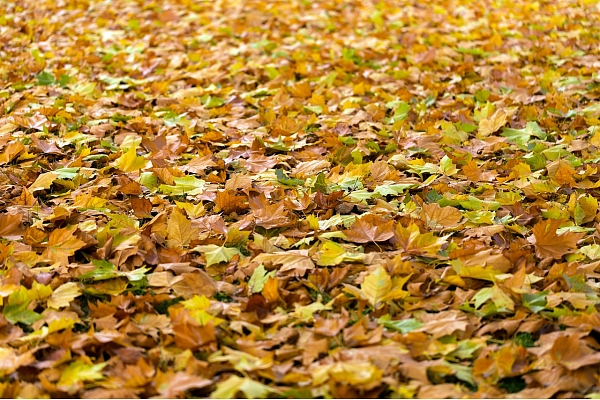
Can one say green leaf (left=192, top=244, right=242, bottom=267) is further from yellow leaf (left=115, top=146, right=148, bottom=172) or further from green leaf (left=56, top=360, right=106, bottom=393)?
yellow leaf (left=115, top=146, right=148, bottom=172)

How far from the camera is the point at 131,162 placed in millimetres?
2975

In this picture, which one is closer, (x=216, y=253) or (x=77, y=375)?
A: (x=77, y=375)

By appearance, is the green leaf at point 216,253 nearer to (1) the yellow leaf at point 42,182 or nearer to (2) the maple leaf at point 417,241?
(2) the maple leaf at point 417,241

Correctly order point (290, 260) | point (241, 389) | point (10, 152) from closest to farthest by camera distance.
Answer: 1. point (241, 389)
2. point (290, 260)
3. point (10, 152)

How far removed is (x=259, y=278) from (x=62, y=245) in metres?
0.69

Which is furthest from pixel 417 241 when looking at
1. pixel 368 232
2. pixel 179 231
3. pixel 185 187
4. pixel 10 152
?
pixel 10 152

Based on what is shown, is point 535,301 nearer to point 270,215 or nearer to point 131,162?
point 270,215

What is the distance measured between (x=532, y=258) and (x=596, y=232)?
33cm

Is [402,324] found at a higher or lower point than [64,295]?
lower

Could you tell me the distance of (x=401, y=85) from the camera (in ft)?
13.8

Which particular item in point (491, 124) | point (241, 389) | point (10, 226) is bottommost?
point (491, 124)

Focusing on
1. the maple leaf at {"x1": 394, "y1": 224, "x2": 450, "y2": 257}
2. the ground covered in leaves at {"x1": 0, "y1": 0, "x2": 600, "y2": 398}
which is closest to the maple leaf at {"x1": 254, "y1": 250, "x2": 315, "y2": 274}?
the ground covered in leaves at {"x1": 0, "y1": 0, "x2": 600, "y2": 398}

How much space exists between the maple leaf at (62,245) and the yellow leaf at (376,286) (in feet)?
3.14

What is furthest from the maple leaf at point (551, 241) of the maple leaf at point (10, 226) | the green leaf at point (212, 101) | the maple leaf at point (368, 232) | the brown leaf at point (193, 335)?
the green leaf at point (212, 101)
